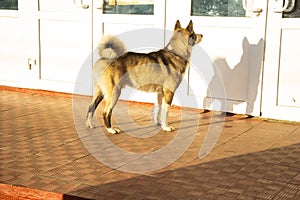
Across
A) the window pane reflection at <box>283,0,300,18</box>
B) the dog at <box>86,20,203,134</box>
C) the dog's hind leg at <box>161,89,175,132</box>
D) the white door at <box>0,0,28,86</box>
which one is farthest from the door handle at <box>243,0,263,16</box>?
the white door at <box>0,0,28,86</box>

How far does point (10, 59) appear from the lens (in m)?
7.77

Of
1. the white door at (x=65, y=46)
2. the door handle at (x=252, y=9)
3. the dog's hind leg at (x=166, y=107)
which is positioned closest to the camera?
the dog's hind leg at (x=166, y=107)

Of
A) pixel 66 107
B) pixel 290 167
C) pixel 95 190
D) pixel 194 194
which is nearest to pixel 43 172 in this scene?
pixel 95 190

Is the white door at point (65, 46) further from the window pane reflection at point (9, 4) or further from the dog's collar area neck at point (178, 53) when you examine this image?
the dog's collar area neck at point (178, 53)

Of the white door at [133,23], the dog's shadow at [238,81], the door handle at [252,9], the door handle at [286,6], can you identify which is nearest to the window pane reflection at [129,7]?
the white door at [133,23]

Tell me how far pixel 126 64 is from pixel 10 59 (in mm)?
3296

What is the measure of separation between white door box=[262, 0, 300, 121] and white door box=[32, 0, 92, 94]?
2.59 metres

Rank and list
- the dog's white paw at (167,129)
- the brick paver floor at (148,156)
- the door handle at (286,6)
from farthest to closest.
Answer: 1. the door handle at (286,6)
2. the dog's white paw at (167,129)
3. the brick paver floor at (148,156)

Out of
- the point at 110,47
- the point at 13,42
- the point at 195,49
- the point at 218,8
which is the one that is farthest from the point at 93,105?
the point at 13,42

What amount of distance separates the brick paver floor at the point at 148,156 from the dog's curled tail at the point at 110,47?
33.1 inches

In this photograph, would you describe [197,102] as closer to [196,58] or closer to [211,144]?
[196,58]

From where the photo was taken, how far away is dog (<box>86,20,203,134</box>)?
16.8 feet

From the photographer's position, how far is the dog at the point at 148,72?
5125 millimetres

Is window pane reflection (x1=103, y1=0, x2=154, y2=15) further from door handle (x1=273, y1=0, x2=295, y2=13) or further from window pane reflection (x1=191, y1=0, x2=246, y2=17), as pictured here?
door handle (x1=273, y1=0, x2=295, y2=13)
